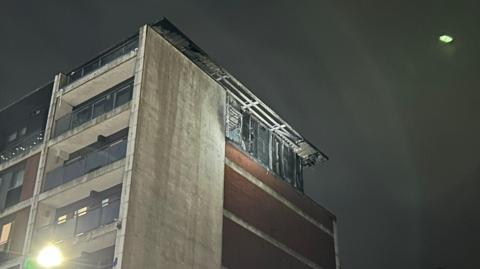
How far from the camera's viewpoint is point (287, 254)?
149 feet

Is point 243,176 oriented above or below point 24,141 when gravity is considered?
below

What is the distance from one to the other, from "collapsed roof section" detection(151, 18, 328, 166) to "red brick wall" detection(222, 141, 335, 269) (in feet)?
15.9

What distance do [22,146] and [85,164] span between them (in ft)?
34.4

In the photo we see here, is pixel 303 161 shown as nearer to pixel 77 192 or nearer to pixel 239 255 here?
pixel 239 255

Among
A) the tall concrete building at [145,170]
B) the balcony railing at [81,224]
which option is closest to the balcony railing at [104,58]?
the tall concrete building at [145,170]

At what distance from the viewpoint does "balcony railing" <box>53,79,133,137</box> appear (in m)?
38.8

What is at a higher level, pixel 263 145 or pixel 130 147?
pixel 263 145

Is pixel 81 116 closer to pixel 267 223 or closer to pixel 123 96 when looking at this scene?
pixel 123 96

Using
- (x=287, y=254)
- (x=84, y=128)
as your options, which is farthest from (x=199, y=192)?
(x=287, y=254)

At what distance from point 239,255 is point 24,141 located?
18.2 meters

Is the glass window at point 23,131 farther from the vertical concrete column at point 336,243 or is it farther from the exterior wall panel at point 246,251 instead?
the vertical concrete column at point 336,243

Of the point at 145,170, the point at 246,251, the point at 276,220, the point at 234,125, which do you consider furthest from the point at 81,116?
the point at 276,220

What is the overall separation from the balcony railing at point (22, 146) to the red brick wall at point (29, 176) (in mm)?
2401

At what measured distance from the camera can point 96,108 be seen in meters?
40.1
